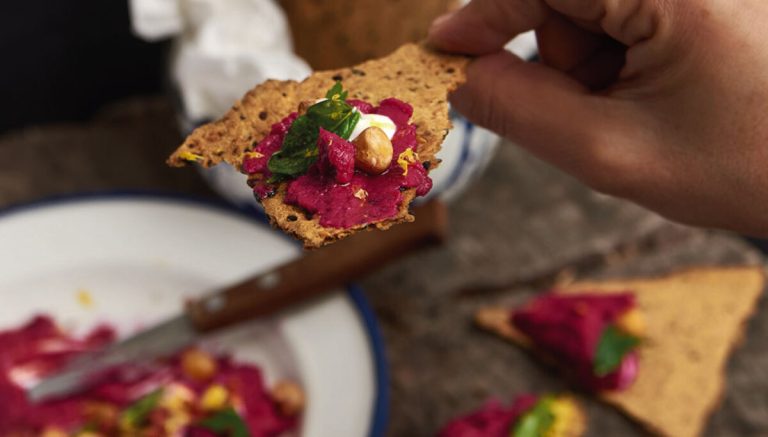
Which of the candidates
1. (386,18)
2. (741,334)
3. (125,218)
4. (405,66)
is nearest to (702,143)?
(405,66)

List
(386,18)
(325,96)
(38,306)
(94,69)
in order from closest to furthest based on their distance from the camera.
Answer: (325,96), (386,18), (38,306), (94,69)

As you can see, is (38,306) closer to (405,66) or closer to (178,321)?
(178,321)

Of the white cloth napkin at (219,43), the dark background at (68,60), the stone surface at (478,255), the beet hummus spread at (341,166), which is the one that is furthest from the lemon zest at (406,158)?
the dark background at (68,60)

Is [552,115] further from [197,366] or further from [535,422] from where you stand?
[197,366]

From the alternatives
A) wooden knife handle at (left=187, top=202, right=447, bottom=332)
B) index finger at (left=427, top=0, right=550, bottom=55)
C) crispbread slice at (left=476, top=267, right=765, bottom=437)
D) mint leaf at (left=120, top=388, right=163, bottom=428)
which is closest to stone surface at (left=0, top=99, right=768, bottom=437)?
crispbread slice at (left=476, top=267, right=765, bottom=437)

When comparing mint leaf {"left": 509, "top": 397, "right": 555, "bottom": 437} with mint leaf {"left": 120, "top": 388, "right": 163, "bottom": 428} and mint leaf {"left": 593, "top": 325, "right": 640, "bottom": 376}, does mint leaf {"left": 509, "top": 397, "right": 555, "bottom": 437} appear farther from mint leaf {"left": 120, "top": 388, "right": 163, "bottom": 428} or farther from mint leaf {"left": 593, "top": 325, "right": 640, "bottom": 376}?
mint leaf {"left": 120, "top": 388, "right": 163, "bottom": 428}

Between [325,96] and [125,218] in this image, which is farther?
[125,218]

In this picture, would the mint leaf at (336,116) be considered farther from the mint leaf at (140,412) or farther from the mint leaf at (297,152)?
the mint leaf at (140,412)
